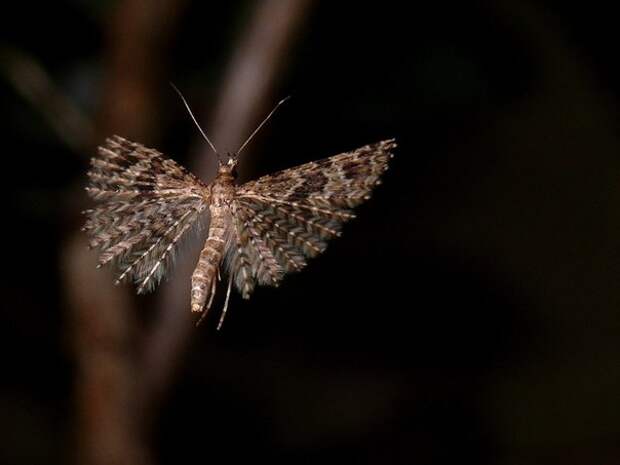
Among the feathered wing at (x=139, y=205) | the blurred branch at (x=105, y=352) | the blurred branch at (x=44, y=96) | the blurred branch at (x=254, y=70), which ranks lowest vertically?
the feathered wing at (x=139, y=205)

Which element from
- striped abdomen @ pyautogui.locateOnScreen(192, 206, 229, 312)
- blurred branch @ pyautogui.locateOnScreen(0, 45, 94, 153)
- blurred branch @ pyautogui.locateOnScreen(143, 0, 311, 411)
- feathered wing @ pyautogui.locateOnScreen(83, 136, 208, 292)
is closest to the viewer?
striped abdomen @ pyautogui.locateOnScreen(192, 206, 229, 312)

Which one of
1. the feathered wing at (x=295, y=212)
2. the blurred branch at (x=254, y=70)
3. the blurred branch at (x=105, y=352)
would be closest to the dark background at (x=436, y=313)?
the blurred branch at (x=105, y=352)

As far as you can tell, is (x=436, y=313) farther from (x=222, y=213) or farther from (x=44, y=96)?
(x=222, y=213)

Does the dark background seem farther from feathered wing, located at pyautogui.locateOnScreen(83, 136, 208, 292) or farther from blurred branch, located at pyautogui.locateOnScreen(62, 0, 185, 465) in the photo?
feathered wing, located at pyautogui.locateOnScreen(83, 136, 208, 292)

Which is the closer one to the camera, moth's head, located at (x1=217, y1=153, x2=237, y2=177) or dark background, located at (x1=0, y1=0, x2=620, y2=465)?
moth's head, located at (x1=217, y1=153, x2=237, y2=177)

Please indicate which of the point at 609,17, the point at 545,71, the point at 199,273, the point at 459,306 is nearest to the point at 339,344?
the point at 459,306

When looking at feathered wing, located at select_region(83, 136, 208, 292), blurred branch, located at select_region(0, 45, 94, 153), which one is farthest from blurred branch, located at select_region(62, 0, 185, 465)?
feathered wing, located at select_region(83, 136, 208, 292)

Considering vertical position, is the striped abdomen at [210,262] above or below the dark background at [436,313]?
below

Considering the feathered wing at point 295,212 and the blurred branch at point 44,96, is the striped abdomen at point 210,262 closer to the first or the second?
the feathered wing at point 295,212
